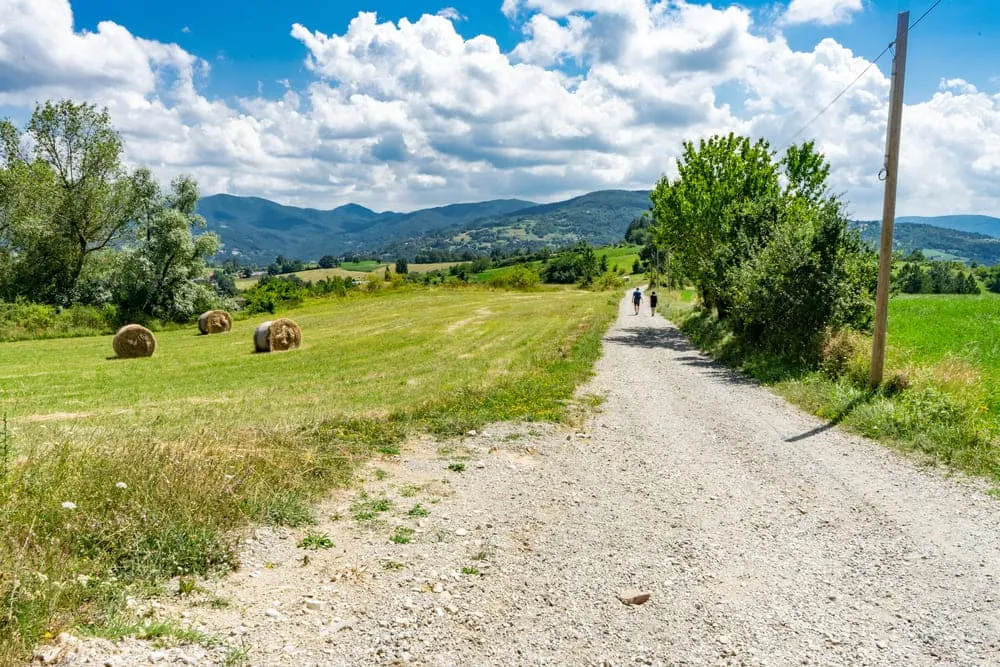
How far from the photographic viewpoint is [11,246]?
132 feet

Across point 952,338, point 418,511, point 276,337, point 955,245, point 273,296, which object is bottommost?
point 276,337

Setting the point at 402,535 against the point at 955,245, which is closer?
the point at 402,535

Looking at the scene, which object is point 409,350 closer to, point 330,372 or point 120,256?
point 330,372

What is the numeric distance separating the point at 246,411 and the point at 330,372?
6.93m

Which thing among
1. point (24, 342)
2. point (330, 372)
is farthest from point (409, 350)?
point (24, 342)

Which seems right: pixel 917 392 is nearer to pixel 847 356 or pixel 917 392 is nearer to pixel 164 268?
pixel 847 356

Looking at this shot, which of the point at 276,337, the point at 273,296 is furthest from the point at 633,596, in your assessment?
the point at 273,296

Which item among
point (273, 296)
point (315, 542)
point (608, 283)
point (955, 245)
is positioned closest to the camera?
point (315, 542)

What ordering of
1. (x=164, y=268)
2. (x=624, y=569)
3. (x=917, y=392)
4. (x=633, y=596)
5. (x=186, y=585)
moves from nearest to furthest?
(x=186, y=585) → (x=633, y=596) → (x=624, y=569) → (x=917, y=392) → (x=164, y=268)

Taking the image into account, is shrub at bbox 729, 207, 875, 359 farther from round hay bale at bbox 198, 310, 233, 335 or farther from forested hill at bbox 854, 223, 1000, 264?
forested hill at bbox 854, 223, 1000, 264

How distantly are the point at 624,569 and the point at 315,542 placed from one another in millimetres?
3456

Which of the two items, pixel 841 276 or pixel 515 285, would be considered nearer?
pixel 841 276

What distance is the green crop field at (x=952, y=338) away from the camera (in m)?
14.9

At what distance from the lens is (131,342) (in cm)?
2675
